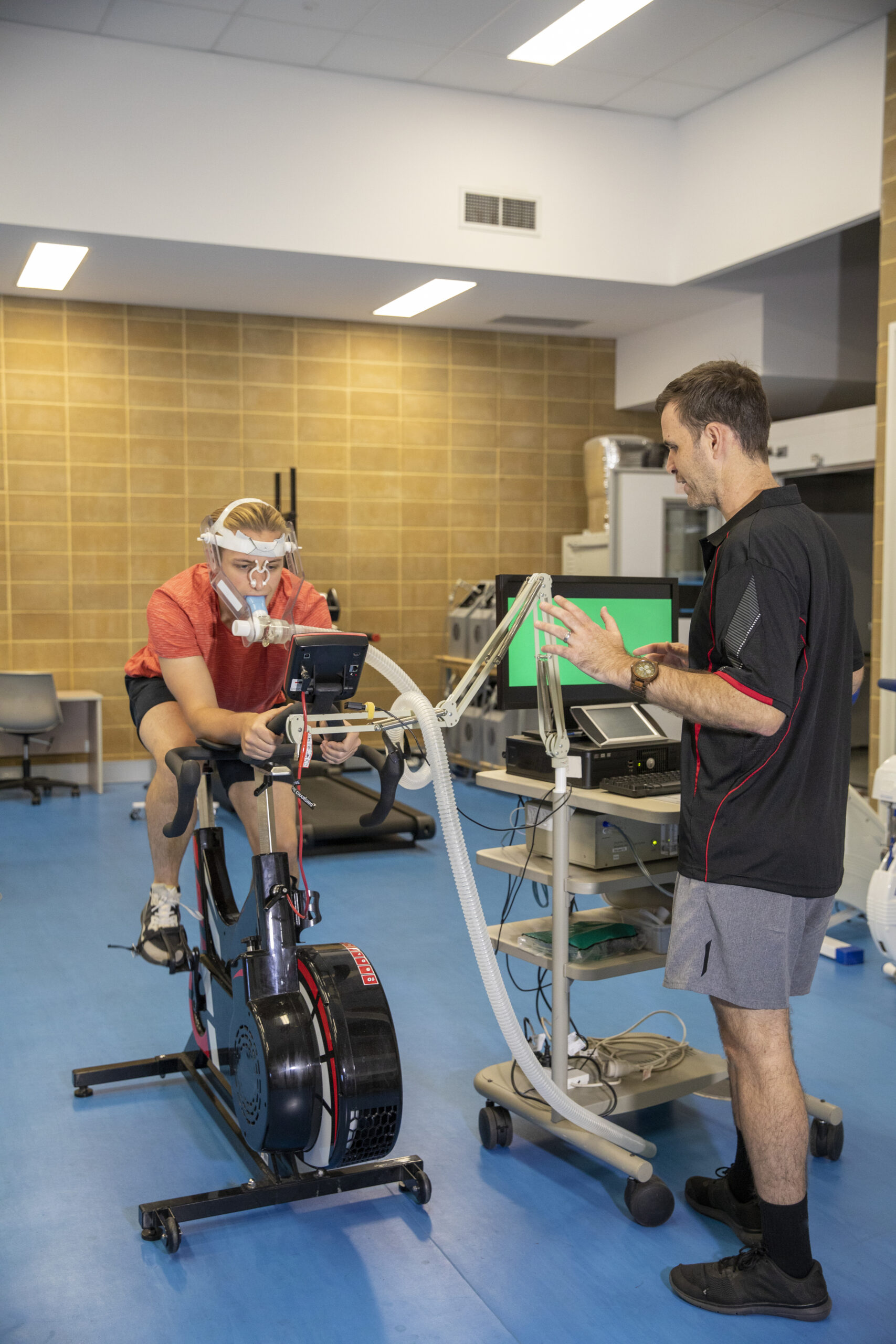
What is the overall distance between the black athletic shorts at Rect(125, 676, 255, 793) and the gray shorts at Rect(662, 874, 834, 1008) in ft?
3.52

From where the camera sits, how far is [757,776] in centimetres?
204

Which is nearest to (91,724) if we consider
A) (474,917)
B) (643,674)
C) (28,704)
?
(28,704)

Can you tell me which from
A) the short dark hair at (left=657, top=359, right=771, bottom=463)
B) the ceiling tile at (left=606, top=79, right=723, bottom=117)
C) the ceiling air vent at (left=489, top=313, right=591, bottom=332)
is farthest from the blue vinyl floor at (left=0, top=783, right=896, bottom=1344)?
the ceiling air vent at (left=489, top=313, right=591, bottom=332)

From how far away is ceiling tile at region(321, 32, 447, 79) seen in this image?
5609 mm

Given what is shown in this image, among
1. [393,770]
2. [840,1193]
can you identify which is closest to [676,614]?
[393,770]

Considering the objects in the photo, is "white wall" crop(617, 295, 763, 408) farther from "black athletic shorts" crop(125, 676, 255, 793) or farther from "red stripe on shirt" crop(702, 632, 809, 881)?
"red stripe on shirt" crop(702, 632, 809, 881)

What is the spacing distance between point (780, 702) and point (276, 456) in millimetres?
6579

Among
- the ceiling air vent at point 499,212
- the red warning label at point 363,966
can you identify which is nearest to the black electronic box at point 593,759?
the red warning label at point 363,966

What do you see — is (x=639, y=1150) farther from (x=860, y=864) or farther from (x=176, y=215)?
(x=176, y=215)

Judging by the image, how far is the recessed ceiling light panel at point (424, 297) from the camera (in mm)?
6980

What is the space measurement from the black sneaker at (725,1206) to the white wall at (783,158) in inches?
184

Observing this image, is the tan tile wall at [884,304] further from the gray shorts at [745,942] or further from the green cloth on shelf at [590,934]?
the gray shorts at [745,942]

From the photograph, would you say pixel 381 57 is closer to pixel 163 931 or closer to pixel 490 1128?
pixel 163 931

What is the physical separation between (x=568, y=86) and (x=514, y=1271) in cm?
595
